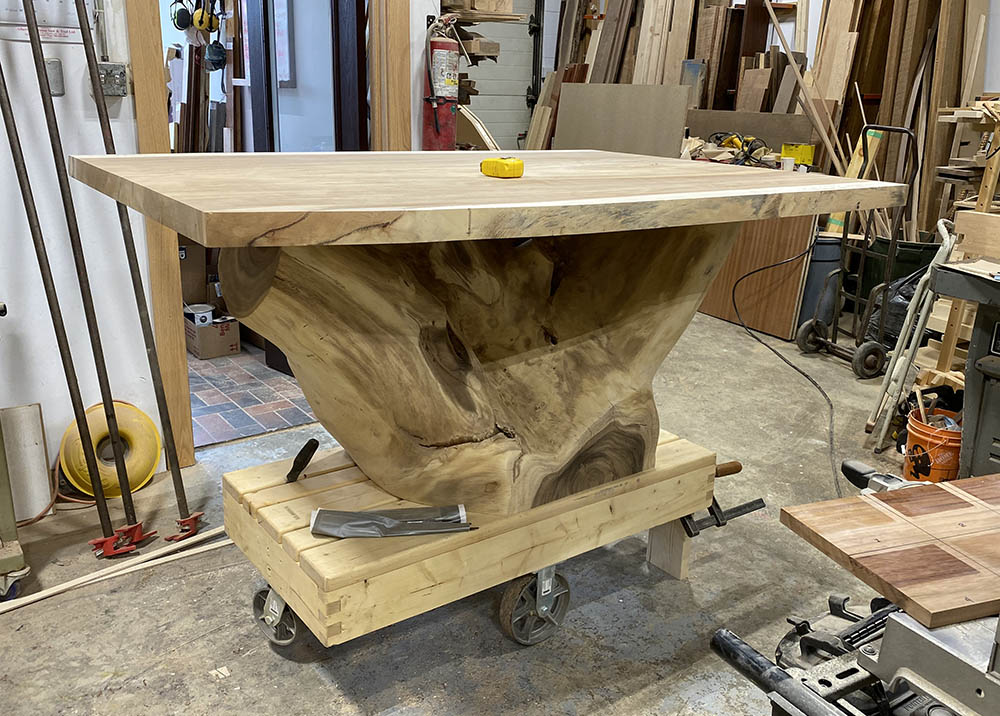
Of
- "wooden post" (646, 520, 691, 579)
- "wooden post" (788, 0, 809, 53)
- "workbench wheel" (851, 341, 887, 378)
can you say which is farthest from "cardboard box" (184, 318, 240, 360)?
"wooden post" (788, 0, 809, 53)

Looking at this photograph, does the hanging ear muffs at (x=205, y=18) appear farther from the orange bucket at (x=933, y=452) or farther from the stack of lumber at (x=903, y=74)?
the orange bucket at (x=933, y=452)

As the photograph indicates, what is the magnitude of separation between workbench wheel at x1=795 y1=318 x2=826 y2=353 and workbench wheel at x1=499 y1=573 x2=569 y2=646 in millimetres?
2849

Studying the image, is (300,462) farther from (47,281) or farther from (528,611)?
(47,281)

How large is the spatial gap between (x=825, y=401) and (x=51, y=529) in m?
3.12

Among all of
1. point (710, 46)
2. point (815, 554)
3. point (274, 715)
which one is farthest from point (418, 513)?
point (710, 46)

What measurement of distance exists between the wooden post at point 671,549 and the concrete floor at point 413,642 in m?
0.03

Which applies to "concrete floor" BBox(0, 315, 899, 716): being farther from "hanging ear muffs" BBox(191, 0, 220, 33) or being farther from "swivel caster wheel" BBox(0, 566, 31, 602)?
"hanging ear muffs" BBox(191, 0, 220, 33)

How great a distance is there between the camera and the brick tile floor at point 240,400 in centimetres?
336

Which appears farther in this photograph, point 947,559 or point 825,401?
point 825,401

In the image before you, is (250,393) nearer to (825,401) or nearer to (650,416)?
(650,416)

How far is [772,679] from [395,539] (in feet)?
2.65

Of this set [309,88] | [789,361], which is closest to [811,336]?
[789,361]

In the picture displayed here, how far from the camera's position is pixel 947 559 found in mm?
1229

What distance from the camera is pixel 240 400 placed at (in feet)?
12.0
